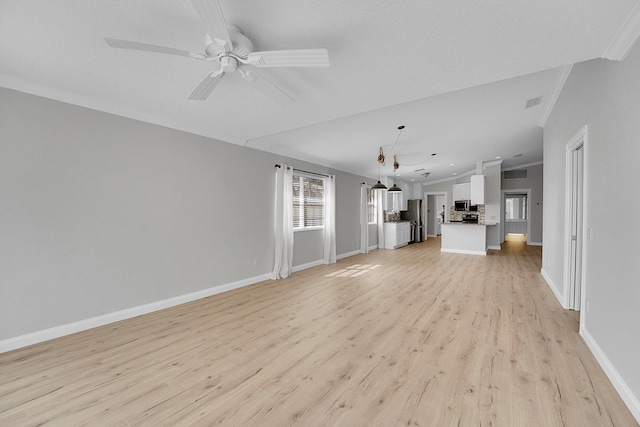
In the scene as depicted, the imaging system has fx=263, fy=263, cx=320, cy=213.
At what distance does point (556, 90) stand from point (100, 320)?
6.49 m

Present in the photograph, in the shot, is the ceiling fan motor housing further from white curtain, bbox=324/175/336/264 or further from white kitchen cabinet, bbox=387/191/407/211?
white kitchen cabinet, bbox=387/191/407/211

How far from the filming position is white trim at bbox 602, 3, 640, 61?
162cm

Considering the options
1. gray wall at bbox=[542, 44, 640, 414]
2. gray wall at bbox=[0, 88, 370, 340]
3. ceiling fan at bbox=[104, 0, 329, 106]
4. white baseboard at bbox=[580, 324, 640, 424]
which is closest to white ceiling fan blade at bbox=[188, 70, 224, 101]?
ceiling fan at bbox=[104, 0, 329, 106]

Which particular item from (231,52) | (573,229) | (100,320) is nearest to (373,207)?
(573,229)

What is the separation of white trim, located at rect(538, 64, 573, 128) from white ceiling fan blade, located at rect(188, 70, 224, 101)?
3.86 meters

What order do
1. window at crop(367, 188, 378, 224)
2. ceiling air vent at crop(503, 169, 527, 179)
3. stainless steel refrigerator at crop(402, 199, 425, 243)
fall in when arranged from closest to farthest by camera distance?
window at crop(367, 188, 378, 224) → ceiling air vent at crop(503, 169, 527, 179) → stainless steel refrigerator at crop(402, 199, 425, 243)

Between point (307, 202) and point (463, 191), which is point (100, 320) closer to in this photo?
point (307, 202)

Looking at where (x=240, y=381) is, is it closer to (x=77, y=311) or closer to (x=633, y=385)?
(x=77, y=311)

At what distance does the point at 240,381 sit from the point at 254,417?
0.41m

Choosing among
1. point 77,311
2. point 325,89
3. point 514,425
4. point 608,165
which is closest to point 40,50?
point 325,89

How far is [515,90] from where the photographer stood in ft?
11.6

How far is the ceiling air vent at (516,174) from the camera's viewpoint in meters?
9.77

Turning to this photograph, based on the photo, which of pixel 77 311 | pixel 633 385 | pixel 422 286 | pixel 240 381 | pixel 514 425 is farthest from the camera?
pixel 422 286

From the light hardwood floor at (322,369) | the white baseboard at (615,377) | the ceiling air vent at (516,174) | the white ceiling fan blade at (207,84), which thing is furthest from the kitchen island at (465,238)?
the white ceiling fan blade at (207,84)
